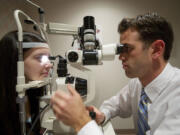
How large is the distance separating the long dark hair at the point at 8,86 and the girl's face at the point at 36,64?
0.22 ft

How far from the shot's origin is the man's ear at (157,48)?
0.77 meters

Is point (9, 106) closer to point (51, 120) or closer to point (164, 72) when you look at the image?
point (51, 120)

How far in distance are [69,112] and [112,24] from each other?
1.75 m

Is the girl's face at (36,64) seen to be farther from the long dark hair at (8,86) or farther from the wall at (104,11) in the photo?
the wall at (104,11)

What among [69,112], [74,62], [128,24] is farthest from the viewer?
[128,24]

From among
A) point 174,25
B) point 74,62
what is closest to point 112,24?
point 174,25

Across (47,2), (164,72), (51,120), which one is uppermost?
(47,2)

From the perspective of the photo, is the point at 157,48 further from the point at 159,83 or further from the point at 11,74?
the point at 11,74

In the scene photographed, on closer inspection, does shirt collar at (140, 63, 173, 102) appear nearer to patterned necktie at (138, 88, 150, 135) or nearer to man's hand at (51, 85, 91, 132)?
patterned necktie at (138, 88, 150, 135)

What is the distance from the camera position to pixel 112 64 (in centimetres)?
195

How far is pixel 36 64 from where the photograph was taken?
0.77 metres

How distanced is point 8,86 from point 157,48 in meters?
0.96

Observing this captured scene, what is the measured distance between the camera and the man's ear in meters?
0.77

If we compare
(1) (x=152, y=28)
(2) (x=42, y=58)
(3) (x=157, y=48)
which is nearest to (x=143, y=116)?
(3) (x=157, y=48)
